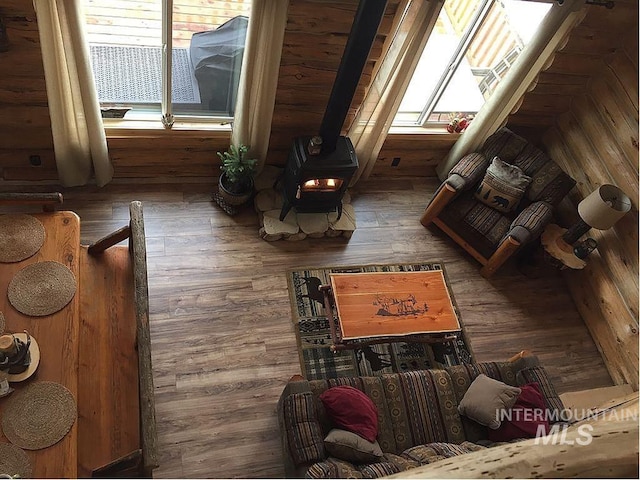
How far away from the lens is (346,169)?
3.83m

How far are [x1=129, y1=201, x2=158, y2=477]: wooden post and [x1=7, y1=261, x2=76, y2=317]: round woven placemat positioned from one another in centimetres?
45

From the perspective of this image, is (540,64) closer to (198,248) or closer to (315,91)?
(315,91)

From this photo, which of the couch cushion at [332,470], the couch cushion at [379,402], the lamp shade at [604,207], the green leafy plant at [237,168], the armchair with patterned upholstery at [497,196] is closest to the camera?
the couch cushion at [332,470]

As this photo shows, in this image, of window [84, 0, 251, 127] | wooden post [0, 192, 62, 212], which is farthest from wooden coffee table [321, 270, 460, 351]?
wooden post [0, 192, 62, 212]

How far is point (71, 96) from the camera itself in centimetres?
342

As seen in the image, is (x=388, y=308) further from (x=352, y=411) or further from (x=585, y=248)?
(x=585, y=248)

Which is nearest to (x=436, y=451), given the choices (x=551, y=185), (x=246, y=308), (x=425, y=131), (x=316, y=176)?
(x=246, y=308)

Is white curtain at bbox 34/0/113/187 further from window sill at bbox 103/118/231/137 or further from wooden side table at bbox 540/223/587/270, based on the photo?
wooden side table at bbox 540/223/587/270

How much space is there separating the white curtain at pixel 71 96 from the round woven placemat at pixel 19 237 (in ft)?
2.72

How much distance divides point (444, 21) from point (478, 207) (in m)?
1.46

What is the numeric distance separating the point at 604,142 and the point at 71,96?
3.83m

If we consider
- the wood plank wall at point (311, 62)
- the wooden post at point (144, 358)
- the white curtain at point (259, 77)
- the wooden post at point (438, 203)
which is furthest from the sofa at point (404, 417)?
the wood plank wall at point (311, 62)

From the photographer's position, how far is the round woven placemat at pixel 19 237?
9.43 ft

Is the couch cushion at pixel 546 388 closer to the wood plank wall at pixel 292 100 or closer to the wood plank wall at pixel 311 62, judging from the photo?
the wood plank wall at pixel 292 100
